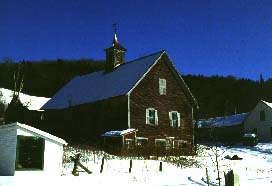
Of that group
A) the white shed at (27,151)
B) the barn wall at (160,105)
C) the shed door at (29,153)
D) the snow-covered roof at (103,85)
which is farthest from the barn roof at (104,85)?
the shed door at (29,153)

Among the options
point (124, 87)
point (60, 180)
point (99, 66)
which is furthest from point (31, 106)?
point (99, 66)

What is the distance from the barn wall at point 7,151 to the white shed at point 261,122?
49312mm

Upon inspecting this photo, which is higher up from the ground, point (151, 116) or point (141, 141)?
point (151, 116)

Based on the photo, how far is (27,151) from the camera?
23547 mm

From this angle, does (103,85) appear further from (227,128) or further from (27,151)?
(227,128)

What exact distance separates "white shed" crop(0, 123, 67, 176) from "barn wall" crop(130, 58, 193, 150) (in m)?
15.1

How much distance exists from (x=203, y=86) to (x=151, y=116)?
86212mm

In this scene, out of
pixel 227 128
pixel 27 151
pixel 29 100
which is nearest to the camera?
pixel 27 151

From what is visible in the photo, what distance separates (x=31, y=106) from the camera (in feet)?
204

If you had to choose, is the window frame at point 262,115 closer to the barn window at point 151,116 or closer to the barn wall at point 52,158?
the barn window at point 151,116

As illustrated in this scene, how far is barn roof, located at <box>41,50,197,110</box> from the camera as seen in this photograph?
40.8 meters

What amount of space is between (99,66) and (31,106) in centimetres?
7182

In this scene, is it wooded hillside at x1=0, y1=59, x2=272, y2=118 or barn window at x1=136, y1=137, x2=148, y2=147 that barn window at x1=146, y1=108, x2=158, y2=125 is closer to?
barn window at x1=136, y1=137, x2=148, y2=147

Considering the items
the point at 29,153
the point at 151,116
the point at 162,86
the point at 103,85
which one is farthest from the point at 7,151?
the point at 103,85
